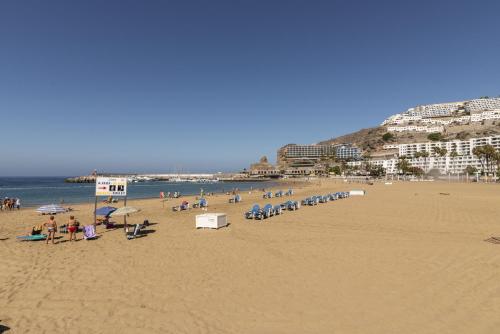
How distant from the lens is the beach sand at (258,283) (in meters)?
5.38

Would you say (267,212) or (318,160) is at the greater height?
(318,160)

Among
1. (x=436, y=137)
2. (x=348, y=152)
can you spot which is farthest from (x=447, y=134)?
(x=348, y=152)

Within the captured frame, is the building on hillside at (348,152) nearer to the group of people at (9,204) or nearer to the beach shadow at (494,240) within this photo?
the group of people at (9,204)

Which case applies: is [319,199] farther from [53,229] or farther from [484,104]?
[484,104]

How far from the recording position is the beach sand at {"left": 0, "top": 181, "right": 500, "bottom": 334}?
5.38 m

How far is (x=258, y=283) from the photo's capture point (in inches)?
288

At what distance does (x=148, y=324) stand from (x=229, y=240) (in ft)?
22.4

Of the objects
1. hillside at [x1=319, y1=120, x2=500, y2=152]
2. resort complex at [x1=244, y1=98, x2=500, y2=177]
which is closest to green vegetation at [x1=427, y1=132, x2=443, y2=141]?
resort complex at [x1=244, y1=98, x2=500, y2=177]

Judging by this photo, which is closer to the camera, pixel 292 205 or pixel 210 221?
pixel 210 221

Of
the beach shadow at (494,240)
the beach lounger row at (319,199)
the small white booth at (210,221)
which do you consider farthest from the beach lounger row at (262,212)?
the beach shadow at (494,240)

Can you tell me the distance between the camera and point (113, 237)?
13.3m

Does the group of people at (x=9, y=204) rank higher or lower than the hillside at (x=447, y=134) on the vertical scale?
lower

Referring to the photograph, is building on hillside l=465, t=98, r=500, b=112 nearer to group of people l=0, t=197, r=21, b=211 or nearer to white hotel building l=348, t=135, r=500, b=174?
white hotel building l=348, t=135, r=500, b=174

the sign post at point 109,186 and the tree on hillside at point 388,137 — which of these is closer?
the sign post at point 109,186
